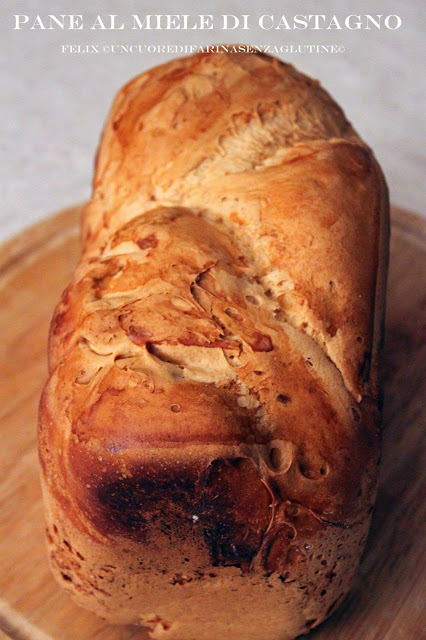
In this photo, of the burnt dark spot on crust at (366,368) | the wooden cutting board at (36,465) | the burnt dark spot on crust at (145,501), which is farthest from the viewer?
the wooden cutting board at (36,465)

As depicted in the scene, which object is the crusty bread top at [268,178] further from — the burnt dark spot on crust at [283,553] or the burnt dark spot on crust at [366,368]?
the burnt dark spot on crust at [283,553]

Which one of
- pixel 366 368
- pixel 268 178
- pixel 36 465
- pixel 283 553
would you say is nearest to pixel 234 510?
pixel 283 553

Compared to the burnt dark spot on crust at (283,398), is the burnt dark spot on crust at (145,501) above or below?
below

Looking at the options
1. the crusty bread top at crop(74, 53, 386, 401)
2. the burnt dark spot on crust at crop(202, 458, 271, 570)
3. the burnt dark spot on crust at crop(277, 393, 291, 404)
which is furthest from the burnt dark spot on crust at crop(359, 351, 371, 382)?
the burnt dark spot on crust at crop(202, 458, 271, 570)

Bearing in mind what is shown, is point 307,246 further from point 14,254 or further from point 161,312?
point 14,254

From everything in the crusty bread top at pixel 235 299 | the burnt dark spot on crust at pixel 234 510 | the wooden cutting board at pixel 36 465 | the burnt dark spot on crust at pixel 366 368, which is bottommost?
the wooden cutting board at pixel 36 465

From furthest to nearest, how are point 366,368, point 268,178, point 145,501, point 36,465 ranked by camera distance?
point 36,465 < point 268,178 < point 366,368 < point 145,501

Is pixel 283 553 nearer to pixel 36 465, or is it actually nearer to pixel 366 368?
pixel 366 368

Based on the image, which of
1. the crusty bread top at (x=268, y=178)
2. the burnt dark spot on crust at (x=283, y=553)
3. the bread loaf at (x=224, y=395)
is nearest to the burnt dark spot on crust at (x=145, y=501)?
the bread loaf at (x=224, y=395)

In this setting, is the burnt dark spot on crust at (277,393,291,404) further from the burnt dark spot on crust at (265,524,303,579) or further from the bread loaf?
the burnt dark spot on crust at (265,524,303,579)
